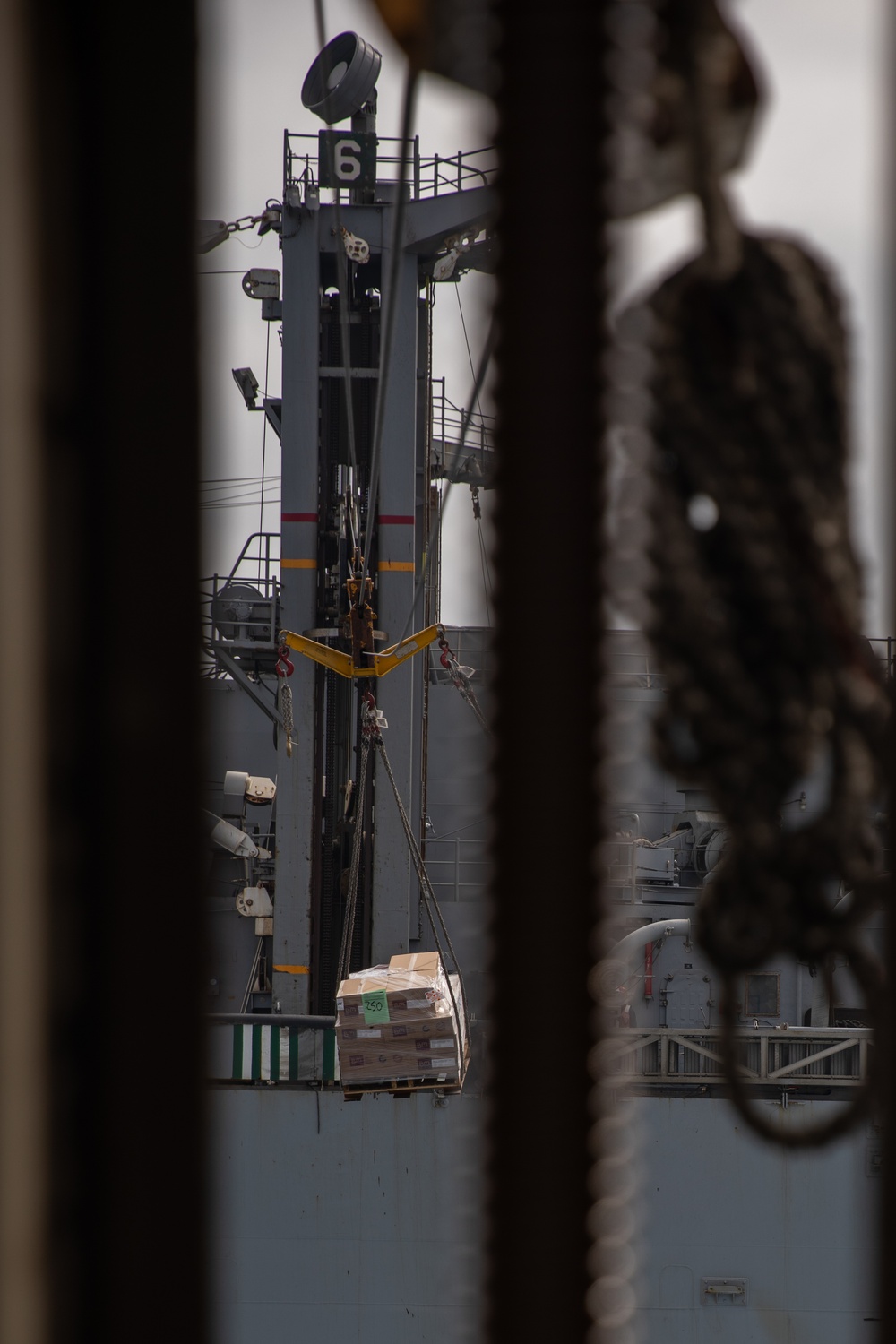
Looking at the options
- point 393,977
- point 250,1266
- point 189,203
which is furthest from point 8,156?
point 250,1266

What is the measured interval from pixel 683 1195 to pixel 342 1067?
3413 millimetres

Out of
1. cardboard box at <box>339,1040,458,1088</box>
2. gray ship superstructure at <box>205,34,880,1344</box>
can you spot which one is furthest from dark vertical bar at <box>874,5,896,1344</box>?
cardboard box at <box>339,1040,458,1088</box>

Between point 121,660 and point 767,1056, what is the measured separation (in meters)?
10.2

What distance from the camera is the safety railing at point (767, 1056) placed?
1009 centimetres

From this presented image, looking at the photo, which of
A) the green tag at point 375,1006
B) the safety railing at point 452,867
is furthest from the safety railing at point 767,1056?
the safety railing at point 452,867

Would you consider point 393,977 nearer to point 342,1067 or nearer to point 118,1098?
point 342,1067

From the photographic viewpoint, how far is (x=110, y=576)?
4.24ft

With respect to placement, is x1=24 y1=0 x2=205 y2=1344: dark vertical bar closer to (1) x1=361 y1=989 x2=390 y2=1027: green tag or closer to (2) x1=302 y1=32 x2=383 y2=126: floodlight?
(1) x1=361 y1=989 x2=390 y2=1027: green tag

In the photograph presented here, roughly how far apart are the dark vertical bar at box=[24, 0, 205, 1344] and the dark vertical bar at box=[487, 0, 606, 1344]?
39cm

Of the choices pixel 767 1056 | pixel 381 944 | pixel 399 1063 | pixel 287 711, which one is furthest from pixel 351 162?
pixel 767 1056

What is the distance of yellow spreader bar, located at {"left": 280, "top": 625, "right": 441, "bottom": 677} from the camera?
1058cm

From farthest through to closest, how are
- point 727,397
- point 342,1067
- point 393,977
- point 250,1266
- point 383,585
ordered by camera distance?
point 383,585, point 250,1266, point 342,1067, point 393,977, point 727,397

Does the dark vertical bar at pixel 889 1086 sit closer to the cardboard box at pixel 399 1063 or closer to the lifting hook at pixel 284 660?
the cardboard box at pixel 399 1063

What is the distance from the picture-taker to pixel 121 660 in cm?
129
